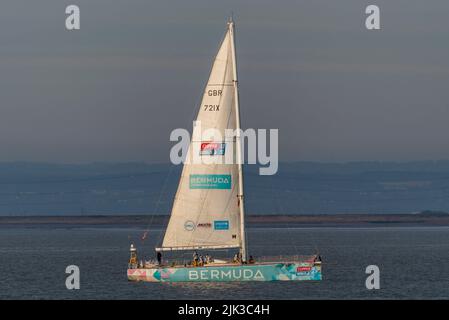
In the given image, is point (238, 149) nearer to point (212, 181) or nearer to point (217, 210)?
point (212, 181)

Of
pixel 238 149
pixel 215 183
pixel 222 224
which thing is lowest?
pixel 222 224

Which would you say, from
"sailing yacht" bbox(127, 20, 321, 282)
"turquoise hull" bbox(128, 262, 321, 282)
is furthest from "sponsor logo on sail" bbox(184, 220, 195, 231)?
"turquoise hull" bbox(128, 262, 321, 282)

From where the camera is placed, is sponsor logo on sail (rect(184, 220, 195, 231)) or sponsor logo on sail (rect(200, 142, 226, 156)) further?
sponsor logo on sail (rect(184, 220, 195, 231))

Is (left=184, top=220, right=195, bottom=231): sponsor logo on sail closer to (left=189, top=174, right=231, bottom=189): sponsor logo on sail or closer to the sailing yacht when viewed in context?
the sailing yacht

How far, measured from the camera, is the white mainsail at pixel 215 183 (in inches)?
2554

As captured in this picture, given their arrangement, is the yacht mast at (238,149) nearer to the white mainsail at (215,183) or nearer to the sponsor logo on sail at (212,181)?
the white mainsail at (215,183)

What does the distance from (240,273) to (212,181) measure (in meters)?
6.02

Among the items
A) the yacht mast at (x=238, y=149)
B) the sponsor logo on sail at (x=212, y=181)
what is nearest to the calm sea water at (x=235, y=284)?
the yacht mast at (x=238, y=149)

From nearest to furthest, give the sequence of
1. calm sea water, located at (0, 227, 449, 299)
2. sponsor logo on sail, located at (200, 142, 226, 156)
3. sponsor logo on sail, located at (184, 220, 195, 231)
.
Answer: calm sea water, located at (0, 227, 449, 299), sponsor logo on sail, located at (200, 142, 226, 156), sponsor logo on sail, located at (184, 220, 195, 231)

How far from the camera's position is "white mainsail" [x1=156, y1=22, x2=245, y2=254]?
64.9 metres

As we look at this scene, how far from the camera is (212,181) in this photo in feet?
216

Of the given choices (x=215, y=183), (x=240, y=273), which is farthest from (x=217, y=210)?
(x=240, y=273)

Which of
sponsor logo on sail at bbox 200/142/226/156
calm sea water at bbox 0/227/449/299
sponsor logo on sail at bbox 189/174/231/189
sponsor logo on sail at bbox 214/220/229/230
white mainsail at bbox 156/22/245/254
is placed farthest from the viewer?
sponsor logo on sail at bbox 214/220/229/230
